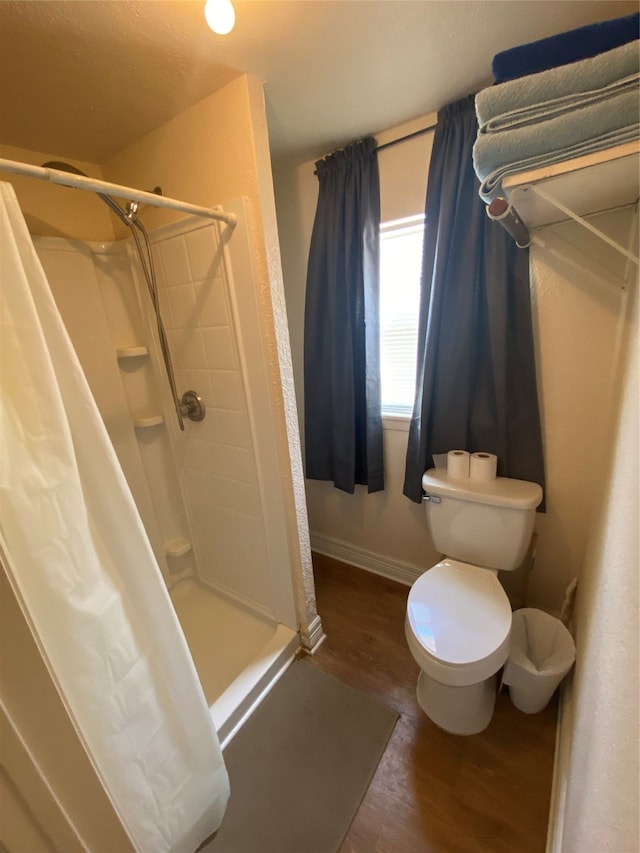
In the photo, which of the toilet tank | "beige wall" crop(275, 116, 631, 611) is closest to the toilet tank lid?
the toilet tank

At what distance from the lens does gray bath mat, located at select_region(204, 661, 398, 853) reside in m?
1.00

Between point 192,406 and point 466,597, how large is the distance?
1352 millimetres

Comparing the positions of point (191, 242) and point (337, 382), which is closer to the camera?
point (191, 242)

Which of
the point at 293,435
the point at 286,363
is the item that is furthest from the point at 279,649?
the point at 286,363

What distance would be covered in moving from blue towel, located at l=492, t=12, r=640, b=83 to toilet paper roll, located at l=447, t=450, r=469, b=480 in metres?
1.12

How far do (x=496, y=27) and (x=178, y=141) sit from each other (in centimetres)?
107

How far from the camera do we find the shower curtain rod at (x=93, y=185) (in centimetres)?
72

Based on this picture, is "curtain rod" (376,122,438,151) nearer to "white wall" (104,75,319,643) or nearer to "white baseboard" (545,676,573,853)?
"white wall" (104,75,319,643)

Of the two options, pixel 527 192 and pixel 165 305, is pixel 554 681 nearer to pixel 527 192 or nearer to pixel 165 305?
pixel 527 192

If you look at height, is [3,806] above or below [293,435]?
below

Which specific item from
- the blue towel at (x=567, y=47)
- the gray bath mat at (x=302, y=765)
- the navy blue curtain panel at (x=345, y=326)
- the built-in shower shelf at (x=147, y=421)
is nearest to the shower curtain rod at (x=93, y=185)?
the navy blue curtain panel at (x=345, y=326)

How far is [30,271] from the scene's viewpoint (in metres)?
0.64

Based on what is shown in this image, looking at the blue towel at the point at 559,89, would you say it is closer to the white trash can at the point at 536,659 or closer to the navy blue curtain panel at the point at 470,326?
the navy blue curtain panel at the point at 470,326

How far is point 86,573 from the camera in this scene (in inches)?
27.1
